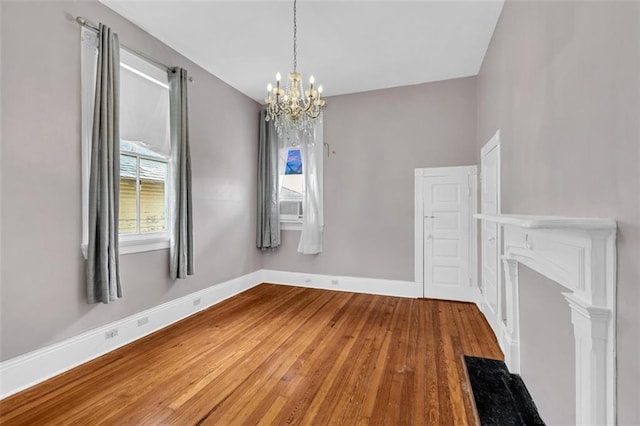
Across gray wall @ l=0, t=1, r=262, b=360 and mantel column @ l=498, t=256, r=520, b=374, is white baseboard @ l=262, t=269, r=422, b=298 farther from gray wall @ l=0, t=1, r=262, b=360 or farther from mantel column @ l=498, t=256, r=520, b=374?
gray wall @ l=0, t=1, r=262, b=360

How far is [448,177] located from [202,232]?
11.8 feet

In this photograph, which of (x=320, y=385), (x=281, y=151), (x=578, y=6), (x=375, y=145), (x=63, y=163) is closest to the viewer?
(x=578, y=6)

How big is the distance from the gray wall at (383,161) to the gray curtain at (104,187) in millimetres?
2941

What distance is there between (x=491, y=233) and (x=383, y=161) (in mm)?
1939

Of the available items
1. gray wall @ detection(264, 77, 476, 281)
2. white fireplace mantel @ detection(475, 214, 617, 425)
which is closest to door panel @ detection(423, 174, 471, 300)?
gray wall @ detection(264, 77, 476, 281)

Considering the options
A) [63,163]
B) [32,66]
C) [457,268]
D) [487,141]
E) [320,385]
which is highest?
[32,66]

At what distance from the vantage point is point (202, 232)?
12.8ft

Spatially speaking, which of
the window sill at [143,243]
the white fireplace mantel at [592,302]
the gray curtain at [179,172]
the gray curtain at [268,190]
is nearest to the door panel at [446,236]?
the gray curtain at [268,190]

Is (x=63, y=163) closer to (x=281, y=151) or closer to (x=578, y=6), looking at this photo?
(x=281, y=151)

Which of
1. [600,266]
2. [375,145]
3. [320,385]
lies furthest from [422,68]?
[320,385]

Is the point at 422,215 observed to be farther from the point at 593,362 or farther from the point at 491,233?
the point at 593,362

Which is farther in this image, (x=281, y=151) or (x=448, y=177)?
(x=281, y=151)

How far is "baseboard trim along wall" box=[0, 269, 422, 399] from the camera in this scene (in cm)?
211

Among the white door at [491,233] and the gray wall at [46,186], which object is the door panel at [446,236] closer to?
the white door at [491,233]
